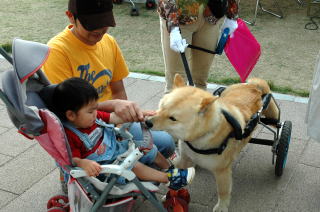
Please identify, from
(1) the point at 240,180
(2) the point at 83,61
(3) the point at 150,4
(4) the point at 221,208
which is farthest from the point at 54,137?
(3) the point at 150,4

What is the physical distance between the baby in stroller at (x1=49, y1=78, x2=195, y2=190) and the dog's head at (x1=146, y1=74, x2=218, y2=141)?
7.1 inches

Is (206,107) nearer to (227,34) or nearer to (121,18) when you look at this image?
(227,34)

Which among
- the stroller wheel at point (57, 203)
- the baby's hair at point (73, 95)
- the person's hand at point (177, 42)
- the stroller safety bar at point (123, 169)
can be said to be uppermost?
the baby's hair at point (73, 95)

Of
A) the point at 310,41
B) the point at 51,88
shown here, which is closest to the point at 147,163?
the point at 51,88

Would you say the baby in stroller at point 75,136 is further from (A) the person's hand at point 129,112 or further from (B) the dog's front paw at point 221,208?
(B) the dog's front paw at point 221,208

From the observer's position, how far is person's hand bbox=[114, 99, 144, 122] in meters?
2.29

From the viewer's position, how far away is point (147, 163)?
2543 mm

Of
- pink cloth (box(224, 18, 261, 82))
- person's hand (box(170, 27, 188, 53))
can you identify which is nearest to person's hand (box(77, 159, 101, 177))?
person's hand (box(170, 27, 188, 53))

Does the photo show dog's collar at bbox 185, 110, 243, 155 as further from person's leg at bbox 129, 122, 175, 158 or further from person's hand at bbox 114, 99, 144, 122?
person's hand at bbox 114, 99, 144, 122

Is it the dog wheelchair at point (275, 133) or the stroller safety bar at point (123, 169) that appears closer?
the stroller safety bar at point (123, 169)

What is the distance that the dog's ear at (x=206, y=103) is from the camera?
2.30 m

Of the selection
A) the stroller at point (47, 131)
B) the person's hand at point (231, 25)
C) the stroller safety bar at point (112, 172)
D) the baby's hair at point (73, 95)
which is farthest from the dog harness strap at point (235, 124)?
the person's hand at point (231, 25)

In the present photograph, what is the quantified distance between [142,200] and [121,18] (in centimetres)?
588

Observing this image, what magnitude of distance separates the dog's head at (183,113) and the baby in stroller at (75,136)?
0.18m
